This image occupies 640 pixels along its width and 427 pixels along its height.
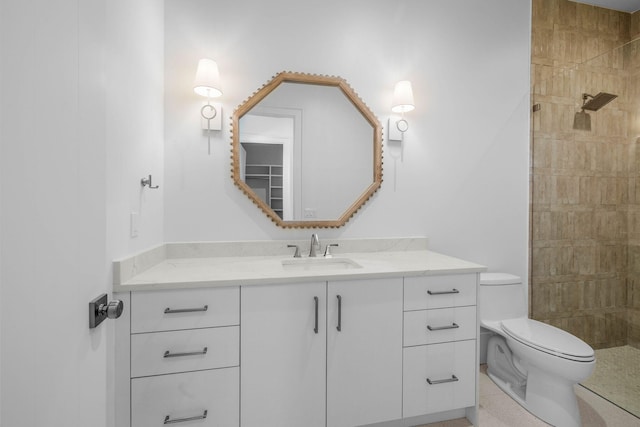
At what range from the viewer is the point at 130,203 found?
1.30 metres

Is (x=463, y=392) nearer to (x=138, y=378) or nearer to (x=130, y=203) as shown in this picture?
(x=138, y=378)

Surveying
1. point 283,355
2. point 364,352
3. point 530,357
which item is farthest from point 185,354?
point 530,357

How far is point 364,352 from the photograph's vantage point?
142 centimetres

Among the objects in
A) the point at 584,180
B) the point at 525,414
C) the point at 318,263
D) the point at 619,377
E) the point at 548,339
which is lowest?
the point at 525,414

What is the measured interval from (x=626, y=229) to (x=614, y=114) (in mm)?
725

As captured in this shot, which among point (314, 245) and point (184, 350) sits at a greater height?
point (314, 245)

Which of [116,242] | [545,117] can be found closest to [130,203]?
[116,242]

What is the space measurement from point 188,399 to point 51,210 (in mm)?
1000

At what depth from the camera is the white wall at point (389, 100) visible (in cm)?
175

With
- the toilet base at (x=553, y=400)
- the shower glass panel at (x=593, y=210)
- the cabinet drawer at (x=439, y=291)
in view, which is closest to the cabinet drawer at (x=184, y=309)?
the cabinet drawer at (x=439, y=291)

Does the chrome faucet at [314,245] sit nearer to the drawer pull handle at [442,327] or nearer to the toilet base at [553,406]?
the drawer pull handle at [442,327]

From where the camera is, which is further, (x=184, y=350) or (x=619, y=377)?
(x=619, y=377)

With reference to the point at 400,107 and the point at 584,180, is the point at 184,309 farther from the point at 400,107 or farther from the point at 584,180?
the point at 584,180

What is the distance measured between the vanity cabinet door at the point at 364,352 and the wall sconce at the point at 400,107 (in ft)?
3.42
